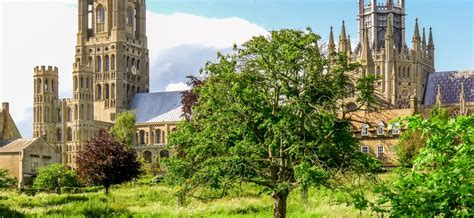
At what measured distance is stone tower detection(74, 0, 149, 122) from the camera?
11612 centimetres

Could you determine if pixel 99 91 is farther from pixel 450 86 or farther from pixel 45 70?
pixel 450 86

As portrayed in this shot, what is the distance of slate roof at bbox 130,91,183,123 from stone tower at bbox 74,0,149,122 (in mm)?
2305

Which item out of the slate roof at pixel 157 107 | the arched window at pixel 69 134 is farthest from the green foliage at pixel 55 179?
the slate roof at pixel 157 107

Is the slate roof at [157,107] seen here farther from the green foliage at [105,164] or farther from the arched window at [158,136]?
the green foliage at [105,164]

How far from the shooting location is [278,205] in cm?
2492

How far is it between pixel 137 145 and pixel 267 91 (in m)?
87.1

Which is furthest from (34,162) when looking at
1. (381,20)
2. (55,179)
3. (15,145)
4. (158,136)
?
(381,20)

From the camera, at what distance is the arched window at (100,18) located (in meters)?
121

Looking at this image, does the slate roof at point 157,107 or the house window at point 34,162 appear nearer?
the house window at point 34,162

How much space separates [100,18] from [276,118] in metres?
101

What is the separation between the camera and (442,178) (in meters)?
13.6

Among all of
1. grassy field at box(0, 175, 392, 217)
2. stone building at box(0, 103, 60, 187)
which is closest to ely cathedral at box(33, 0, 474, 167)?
stone building at box(0, 103, 60, 187)

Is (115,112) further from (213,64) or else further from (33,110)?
(213,64)

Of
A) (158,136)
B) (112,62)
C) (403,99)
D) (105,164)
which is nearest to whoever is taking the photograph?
(105,164)
